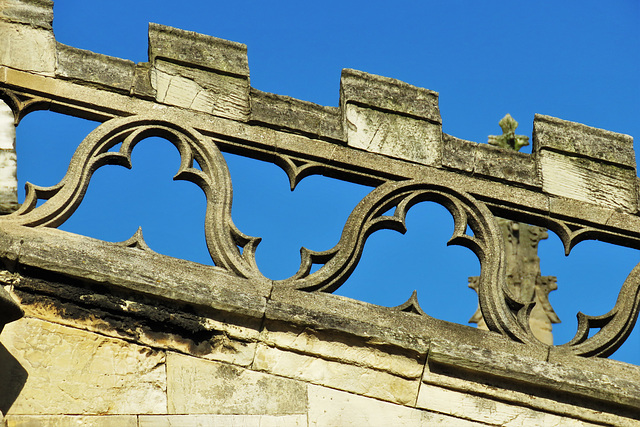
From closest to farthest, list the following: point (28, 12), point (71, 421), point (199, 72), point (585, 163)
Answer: point (71, 421) < point (28, 12) < point (199, 72) < point (585, 163)

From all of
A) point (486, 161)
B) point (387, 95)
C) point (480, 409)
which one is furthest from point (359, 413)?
point (387, 95)

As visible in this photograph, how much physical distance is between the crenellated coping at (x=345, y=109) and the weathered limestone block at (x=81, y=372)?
4.46ft

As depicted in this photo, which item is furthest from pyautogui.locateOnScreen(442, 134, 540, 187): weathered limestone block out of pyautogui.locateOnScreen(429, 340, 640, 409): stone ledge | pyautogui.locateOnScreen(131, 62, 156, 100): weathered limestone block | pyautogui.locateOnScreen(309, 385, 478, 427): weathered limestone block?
pyautogui.locateOnScreen(131, 62, 156, 100): weathered limestone block

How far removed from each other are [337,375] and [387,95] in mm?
1651

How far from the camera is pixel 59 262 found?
5.06m

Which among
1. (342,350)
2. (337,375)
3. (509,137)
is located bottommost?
(337,375)

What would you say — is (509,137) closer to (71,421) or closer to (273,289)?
(273,289)

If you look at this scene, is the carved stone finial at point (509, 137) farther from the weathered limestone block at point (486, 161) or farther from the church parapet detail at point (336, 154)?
the weathered limestone block at point (486, 161)

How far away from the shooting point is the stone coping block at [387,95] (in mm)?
6094

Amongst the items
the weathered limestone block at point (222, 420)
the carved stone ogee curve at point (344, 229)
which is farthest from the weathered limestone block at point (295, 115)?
the weathered limestone block at point (222, 420)

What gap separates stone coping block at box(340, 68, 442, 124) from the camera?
6094 mm

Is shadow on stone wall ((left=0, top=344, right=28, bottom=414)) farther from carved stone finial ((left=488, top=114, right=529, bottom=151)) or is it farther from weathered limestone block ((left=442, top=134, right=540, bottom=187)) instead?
carved stone finial ((left=488, top=114, right=529, bottom=151))

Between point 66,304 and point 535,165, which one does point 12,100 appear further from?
point 535,165

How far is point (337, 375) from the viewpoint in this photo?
5.22 m
